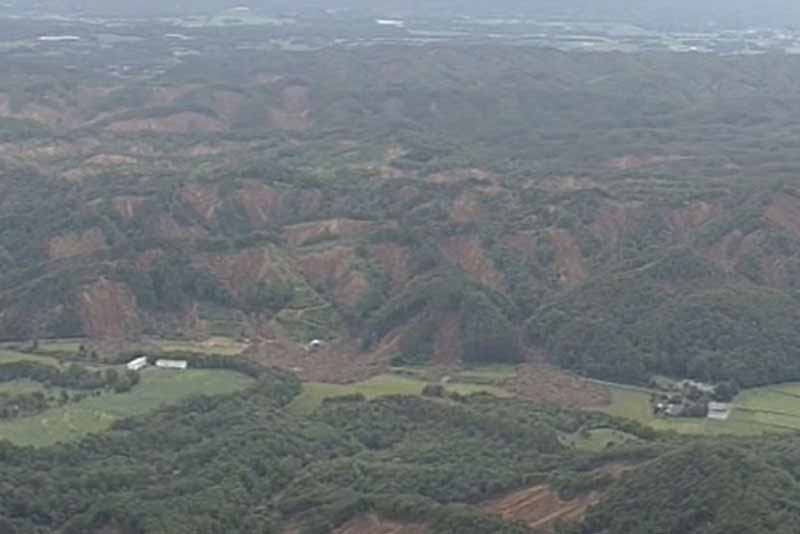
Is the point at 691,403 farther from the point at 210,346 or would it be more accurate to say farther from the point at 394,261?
the point at 394,261

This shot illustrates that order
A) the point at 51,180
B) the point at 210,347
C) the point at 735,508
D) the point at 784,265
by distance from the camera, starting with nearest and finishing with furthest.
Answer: the point at 735,508 < the point at 210,347 < the point at 784,265 < the point at 51,180

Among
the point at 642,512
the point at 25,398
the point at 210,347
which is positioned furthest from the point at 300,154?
the point at 642,512

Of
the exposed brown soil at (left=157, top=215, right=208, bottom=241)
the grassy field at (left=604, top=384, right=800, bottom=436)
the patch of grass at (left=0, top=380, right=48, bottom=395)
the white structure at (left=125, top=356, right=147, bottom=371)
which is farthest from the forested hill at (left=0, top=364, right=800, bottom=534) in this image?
the exposed brown soil at (left=157, top=215, right=208, bottom=241)

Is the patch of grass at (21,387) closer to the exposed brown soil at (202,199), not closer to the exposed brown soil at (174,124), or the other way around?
the exposed brown soil at (202,199)

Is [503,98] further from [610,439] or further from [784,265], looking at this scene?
[610,439]

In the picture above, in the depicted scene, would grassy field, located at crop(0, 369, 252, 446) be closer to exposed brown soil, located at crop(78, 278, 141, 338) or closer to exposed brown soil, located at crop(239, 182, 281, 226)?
exposed brown soil, located at crop(78, 278, 141, 338)

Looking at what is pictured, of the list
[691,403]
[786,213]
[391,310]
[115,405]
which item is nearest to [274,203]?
[391,310]
